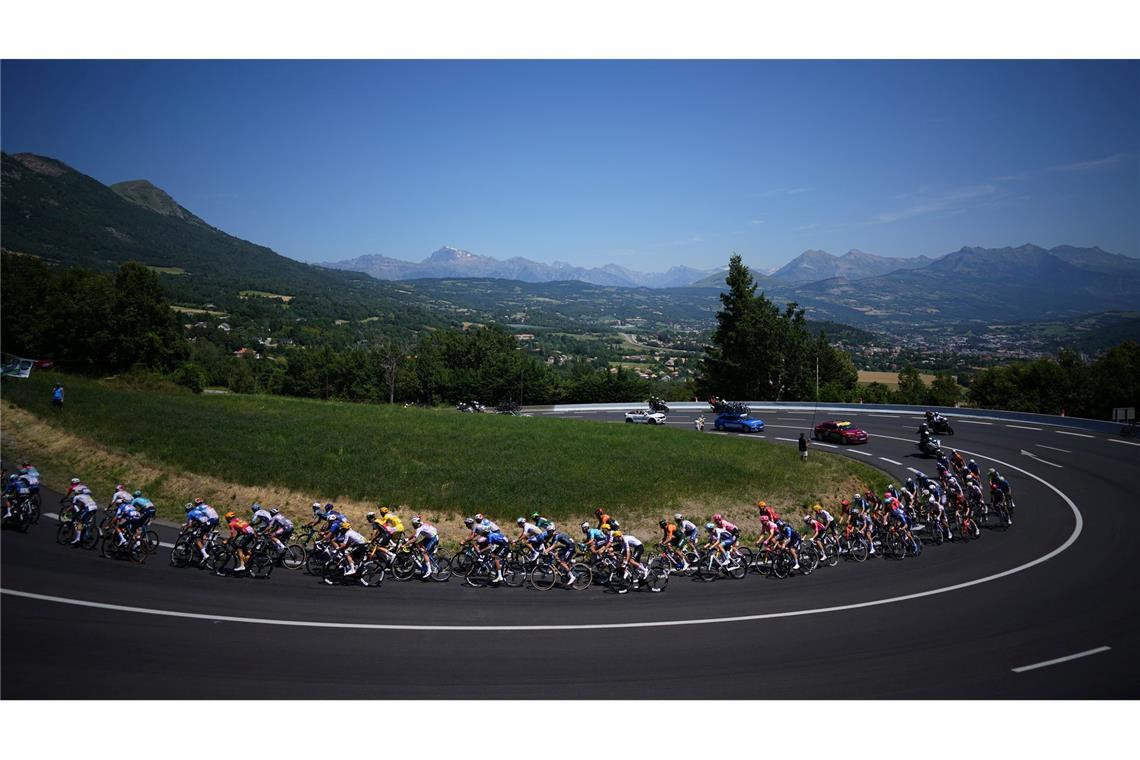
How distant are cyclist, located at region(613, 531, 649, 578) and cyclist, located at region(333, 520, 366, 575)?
629 centimetres

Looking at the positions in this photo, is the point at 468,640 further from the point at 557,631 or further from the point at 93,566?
the point at 93,566

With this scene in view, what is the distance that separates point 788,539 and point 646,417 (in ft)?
110

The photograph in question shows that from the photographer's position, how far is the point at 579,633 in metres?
12.6

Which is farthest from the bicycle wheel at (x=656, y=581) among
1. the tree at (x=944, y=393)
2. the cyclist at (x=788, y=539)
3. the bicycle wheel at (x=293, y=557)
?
the tree at (x=944, y=393)

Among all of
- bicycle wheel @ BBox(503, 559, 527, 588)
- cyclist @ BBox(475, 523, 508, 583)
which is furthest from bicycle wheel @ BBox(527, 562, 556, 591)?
cyclist @ BBox(475, 523, 508, 583)

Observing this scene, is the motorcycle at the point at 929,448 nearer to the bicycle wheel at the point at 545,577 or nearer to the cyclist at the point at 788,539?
the cyclist at the point at 788,539

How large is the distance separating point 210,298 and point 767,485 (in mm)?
193111

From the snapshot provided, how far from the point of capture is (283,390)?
338 feet

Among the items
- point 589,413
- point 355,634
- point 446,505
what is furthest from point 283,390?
point 355,634

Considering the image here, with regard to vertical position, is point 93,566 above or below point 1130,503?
below

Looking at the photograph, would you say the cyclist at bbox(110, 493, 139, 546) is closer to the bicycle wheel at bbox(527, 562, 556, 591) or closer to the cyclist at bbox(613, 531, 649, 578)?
the bicycle wheel at bbox(527, 562, 556, 591)

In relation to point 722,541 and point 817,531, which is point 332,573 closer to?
point 722,541

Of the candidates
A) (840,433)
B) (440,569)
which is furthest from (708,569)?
(840,433)

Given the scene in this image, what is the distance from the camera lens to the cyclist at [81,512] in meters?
15.9
